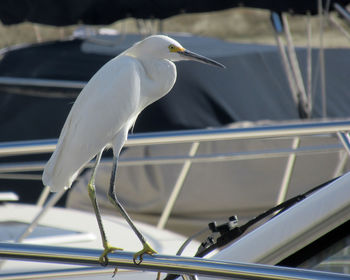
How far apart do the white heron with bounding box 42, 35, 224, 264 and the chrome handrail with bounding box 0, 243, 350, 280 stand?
9.8 inches

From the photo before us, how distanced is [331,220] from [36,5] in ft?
15.8

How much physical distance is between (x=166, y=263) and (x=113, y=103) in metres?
0.48

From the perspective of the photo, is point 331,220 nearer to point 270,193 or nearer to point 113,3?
point 270,193

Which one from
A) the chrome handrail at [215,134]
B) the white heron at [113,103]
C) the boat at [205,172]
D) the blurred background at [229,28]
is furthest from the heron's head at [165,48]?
the blurred background at [229,28]

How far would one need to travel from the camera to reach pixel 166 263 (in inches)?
59.9

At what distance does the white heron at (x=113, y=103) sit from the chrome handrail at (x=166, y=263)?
0.81ft

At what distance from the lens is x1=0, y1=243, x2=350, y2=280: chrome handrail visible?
55.9 inches

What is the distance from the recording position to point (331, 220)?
167 cm

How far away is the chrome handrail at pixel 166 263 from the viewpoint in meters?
1.42

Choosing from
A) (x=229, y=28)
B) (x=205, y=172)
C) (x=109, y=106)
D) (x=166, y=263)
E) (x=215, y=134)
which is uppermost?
(x=229, y=28)

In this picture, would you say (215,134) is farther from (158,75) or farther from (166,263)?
(166,263)

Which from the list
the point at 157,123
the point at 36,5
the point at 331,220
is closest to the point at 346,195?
the point at 331,220

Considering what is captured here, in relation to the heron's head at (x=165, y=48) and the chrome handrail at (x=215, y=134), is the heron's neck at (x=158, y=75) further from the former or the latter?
the chrome handrail at (x=215, y=134)

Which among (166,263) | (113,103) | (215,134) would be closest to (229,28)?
(215,134)
